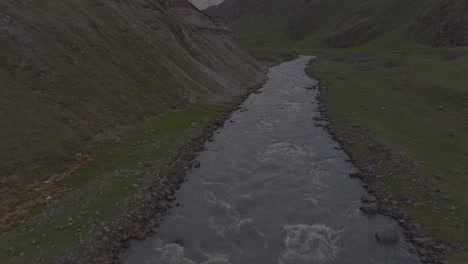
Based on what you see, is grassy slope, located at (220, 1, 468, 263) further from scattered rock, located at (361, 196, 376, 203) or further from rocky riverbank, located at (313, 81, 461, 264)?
scattered rock, located at (361, 196, 376, 203)

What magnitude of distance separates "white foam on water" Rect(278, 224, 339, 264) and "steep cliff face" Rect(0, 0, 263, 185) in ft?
75.6

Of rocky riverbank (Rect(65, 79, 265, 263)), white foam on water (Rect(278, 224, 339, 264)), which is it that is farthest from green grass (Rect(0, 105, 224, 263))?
white foam on water (Rect(278, 224, 339, 264))

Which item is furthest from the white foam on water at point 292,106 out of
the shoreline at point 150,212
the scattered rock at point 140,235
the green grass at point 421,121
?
the scattered rock at point 140,235

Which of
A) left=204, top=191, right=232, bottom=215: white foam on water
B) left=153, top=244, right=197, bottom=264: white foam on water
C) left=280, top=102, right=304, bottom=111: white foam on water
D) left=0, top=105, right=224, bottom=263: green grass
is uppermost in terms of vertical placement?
left=0, top=105, right=224, bottom=263: green grass

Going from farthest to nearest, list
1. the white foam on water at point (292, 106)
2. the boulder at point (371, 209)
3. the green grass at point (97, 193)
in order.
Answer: the white foam on water at point (292, 106) → the boulder at point (371, 209) → the green grass at point (97, 193)

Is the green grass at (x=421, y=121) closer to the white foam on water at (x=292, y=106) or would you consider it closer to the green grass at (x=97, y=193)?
the white foam on water at (x=292, y=106)

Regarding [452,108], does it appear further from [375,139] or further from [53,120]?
[53,120]

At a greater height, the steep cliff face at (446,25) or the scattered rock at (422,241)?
the steep cliff face at (446,25)

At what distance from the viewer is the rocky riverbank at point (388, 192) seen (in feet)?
69.8

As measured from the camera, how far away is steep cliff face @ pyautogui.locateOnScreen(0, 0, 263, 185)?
30.8 metres

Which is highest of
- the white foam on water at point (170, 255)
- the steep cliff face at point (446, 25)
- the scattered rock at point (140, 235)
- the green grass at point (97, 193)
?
the steep cliff face at point (446, 25)

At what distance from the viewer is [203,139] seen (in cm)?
4328

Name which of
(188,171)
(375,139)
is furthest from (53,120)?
(375,139)

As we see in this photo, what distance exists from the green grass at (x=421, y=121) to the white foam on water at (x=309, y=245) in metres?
7.62
